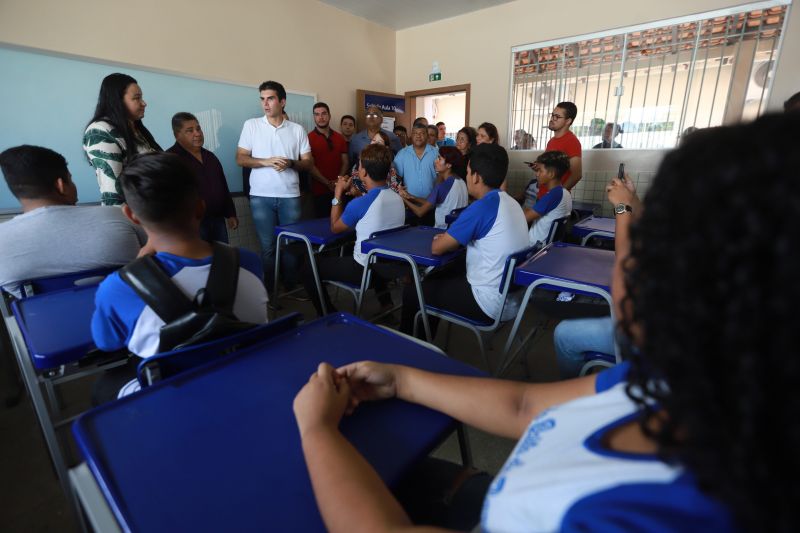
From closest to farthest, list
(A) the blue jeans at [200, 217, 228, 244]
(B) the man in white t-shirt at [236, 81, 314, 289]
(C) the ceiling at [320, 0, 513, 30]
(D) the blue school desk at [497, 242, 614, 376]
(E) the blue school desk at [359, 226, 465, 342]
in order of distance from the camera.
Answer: (D) the blue school desk at [497, 242, 614, 376]
(E) the blue school desk at [359, 226, 465, 342]
(A) the blue jeans at [200, 217, 228, 244]
(B) the man in white t-shirt at [236, 81, 314, 289]
(C) the ceiling at [320, 0, 513, 30]

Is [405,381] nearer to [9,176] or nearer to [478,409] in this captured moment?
[478,409]

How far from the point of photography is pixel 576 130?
16.2ft

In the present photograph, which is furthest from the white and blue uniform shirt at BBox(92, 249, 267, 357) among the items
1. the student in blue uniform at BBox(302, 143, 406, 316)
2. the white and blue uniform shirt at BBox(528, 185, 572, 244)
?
the white and blue uniform shirt at BBox(528, 185, 572, 244)

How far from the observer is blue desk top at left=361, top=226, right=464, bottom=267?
206 centimetres

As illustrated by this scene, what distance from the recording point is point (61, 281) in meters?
A: 1.54

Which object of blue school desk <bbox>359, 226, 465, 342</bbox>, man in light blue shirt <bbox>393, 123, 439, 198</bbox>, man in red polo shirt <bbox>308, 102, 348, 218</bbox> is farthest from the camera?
man in red polo shirt <bbox>308, 102, 348, 218</bbox>

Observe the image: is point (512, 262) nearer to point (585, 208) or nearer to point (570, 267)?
point (570, 267)

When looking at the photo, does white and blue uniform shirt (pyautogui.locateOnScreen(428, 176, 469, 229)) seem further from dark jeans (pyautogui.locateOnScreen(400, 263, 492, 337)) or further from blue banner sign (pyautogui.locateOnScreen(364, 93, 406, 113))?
blue banner sign (pyautogui.locateOnScreen(364, 93, 406, 113))

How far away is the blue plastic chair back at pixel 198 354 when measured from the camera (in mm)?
849

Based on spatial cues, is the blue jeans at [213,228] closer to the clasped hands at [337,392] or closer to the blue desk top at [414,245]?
the blue desk top at [414,245]

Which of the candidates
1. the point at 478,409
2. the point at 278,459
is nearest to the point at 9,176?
the point at 278,459

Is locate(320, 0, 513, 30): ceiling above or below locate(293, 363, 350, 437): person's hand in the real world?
above

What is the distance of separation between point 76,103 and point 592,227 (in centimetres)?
399

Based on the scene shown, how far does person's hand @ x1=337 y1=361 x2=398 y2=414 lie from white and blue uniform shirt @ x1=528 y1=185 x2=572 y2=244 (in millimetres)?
2336
